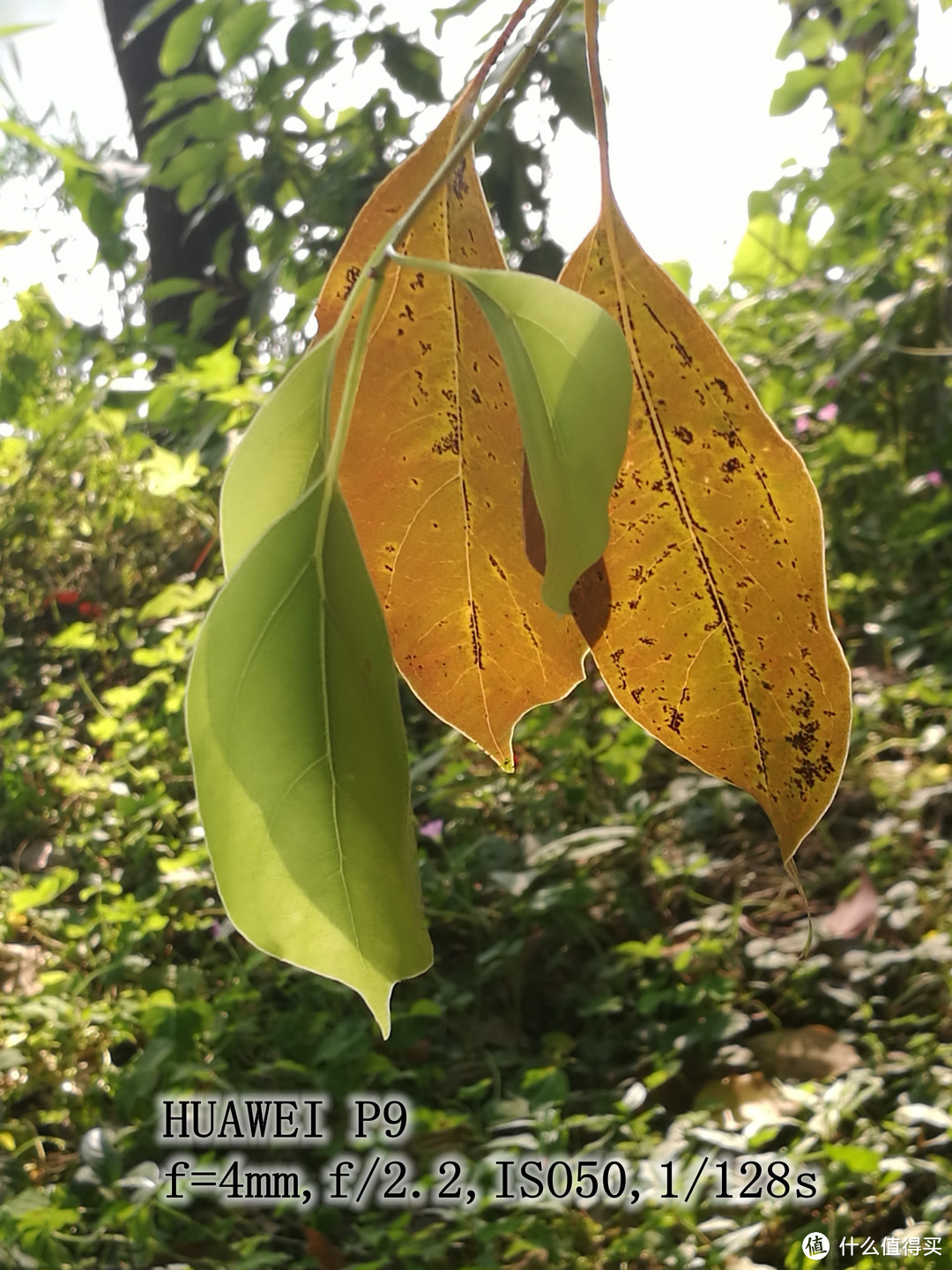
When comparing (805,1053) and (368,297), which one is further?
(805,1053)

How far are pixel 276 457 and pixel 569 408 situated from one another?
0.16ft

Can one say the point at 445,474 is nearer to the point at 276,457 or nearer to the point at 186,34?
the point at 276,457

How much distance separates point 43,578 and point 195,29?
1434mm

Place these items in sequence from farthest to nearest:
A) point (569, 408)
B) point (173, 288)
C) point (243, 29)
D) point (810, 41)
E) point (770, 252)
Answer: point (770, 252) < point (173, 288) < point (810, 41) < point (243, 29) < point (569, 408)

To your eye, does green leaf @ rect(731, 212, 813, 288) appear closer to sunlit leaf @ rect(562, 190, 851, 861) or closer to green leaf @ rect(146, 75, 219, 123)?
green leaf @ rect(146, 75, 219, 123)

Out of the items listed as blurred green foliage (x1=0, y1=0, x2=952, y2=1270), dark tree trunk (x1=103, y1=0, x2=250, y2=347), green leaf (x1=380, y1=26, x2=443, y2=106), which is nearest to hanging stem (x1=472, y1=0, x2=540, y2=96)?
blurred green foliage (x1=0, y1=0, x2=952, y2=1270)

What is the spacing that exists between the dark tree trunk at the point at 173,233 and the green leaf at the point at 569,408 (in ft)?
4.77

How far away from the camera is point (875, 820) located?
3.62ft

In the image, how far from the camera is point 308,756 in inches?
6.6

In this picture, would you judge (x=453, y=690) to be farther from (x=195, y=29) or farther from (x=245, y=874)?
(x=195, y=29)

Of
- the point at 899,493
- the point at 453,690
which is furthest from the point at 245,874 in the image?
the point at 899,493

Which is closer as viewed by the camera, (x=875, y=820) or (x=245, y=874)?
(x=245, y=874)

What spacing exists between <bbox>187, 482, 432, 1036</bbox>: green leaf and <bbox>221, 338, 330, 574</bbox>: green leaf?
13 millimetres

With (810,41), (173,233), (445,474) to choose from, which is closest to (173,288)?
(810,41)
